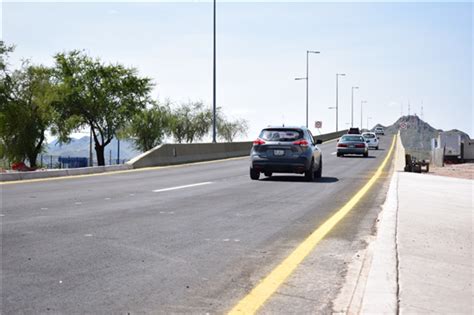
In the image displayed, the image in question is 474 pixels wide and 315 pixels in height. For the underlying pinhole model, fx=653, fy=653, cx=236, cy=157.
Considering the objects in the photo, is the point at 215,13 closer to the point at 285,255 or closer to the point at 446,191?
the point at 446,191

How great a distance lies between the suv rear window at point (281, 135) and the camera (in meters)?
19.6

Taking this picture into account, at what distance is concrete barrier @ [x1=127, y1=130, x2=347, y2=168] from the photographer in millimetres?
26312

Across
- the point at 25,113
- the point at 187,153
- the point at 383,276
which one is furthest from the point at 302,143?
the point at 25,113

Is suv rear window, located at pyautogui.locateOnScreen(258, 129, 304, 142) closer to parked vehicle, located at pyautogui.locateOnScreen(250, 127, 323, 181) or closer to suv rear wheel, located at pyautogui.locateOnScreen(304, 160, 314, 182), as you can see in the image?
parked vehicle, located at pyautogui.locateOnScreen(250, 127, 323, 181)

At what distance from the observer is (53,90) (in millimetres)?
63156

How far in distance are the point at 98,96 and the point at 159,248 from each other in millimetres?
61124

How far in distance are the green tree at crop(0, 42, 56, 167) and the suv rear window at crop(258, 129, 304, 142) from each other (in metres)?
44.0

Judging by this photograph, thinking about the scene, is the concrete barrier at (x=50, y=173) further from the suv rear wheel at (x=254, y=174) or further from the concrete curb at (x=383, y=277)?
the concrete curb at (x=383, y=277)

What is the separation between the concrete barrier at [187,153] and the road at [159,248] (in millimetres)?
12093

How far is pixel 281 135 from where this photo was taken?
19719 millimetres

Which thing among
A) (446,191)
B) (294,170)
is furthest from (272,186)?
(446,191)

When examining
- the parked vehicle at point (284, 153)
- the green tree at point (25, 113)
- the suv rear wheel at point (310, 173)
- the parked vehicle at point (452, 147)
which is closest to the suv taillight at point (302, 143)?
the parked vehicle at point (284, 153)

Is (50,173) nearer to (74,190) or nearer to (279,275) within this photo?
(74,190)

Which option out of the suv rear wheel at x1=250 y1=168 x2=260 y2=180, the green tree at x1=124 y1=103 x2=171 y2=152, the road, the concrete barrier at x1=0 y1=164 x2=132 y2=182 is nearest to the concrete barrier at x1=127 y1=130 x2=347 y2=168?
the concrete barrier at x1=0 y1=164 x2=132 y2=182
